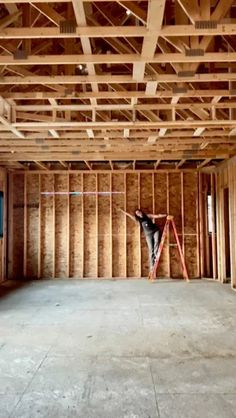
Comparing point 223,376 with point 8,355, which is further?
point 8,355

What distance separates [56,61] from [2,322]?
11.9 feet

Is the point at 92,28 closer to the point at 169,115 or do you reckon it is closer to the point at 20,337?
the point at 169,115

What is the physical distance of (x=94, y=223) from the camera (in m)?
9.22

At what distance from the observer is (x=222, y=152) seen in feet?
23.4

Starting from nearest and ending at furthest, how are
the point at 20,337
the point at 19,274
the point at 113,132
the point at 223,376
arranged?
the point at 223,376 < the point at 20,337 < the point at 113,132 < the point at 19,274

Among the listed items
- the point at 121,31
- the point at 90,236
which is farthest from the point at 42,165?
the point at 121,31

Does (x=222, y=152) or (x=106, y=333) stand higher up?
(x=222, y=152)

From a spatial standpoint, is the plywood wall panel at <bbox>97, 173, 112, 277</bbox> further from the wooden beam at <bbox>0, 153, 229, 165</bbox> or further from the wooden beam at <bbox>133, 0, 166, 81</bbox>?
the wooden beam at <bbox>133, 0, 166, 81</bbox>

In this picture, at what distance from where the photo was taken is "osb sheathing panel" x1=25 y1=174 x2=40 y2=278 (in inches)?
362

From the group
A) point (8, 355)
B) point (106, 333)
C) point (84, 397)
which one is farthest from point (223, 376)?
point (8, 355)

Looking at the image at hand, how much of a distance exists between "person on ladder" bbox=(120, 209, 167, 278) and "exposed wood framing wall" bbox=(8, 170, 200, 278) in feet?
1.00

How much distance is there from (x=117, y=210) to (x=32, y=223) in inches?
88.9

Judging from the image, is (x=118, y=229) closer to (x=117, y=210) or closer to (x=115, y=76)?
(x=117, y=210)

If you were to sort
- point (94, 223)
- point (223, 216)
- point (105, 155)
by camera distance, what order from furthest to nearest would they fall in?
point (94, 223)
point (223, 216)
point (105, 155)
